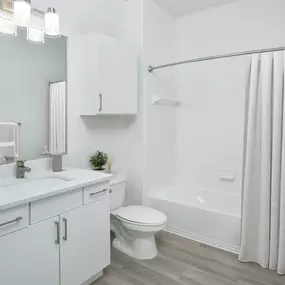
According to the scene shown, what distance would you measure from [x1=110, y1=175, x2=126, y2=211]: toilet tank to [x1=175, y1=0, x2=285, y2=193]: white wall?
1065 mm

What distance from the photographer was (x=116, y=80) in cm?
254

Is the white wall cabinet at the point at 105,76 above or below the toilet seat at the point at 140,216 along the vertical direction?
above

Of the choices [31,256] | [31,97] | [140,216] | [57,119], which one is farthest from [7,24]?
[140,216]

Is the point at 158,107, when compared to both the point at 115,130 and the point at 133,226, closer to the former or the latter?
the point at 115,130

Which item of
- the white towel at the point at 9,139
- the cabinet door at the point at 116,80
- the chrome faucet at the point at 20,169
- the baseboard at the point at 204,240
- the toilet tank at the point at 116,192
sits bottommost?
the baseboard at the point at 204,240

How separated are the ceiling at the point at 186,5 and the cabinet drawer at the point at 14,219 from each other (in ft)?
8.44

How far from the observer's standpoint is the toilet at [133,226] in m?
2.25

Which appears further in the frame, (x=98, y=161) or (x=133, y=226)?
(x=98, y=161)

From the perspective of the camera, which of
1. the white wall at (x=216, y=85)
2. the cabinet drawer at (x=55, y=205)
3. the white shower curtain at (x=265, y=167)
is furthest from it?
the white wall at (x=216, y=85)

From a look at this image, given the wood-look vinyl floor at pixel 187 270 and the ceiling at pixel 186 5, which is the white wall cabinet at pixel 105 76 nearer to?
the ceiling at pixel 186 5

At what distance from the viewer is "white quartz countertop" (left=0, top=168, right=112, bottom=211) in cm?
146

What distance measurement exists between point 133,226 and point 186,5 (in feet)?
8.24

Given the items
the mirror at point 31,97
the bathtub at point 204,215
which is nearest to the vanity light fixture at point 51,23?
the mirror at point 31,97

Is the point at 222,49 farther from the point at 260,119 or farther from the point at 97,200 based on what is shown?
the point at 97,200
